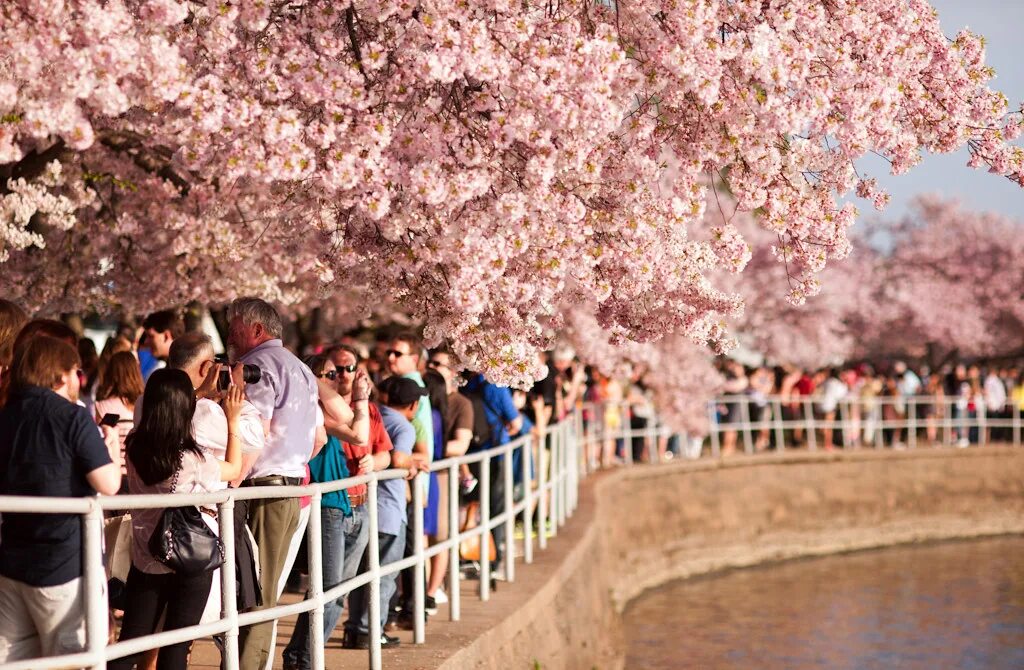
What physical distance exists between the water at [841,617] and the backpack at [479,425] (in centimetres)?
658

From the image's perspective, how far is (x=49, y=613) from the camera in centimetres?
514

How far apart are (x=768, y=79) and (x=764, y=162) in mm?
620

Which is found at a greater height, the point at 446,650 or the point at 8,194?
the point at 8,194

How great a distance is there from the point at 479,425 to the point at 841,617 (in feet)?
38.1

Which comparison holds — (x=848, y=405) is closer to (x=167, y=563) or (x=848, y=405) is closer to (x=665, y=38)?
(x=665, y=38)

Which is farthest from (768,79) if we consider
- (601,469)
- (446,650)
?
(601,469)

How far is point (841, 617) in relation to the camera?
21.9 metres

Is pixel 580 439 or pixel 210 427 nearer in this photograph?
pixel 210 427

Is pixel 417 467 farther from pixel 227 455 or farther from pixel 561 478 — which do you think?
pixel 561 478

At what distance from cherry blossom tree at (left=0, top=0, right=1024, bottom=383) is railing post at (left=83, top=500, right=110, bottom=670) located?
310cm

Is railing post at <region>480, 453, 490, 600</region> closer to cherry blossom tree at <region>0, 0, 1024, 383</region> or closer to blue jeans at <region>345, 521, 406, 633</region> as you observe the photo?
cherry blossom tree at <region>0, 0, 1024, 383</region>

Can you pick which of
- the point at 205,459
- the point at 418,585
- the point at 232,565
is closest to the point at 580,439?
the point at 418,585

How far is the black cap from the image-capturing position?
29.7 feet

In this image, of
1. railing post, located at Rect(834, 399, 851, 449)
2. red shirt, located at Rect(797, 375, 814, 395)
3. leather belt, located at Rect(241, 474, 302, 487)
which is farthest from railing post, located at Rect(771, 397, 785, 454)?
leather belt, located at Rect(241, 474, 302, 487)
